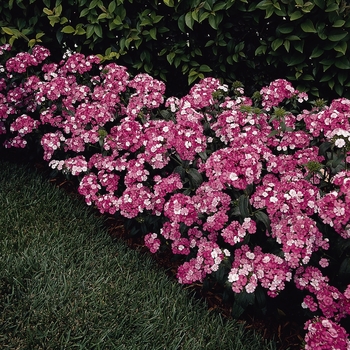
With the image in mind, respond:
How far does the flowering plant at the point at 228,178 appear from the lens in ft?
7.54

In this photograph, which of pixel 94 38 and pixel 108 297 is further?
pixel 94 38

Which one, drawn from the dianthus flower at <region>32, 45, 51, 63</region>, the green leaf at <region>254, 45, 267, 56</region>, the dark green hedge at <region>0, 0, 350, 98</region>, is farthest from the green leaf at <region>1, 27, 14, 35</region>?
the green leaf at <region>254, 45, 267, 56</region>

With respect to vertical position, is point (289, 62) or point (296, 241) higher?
point (289, 62)

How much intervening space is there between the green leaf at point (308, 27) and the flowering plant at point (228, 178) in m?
0.44

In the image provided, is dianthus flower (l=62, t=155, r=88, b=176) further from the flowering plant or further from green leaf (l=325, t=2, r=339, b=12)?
green leaf (l=325, t=2, r=339, b=12)

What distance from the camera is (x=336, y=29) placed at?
337cm

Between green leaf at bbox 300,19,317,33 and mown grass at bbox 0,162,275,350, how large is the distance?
2.04 meters

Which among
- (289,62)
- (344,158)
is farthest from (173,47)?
(344,158)

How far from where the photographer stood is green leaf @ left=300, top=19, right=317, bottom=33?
11.0ft

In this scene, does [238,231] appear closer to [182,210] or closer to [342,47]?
[182,210]

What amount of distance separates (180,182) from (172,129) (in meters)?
0.32

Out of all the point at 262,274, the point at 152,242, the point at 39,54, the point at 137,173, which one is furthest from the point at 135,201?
the point at 39,54

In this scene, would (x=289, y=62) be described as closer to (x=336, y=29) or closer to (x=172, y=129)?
(x=336, y=29)

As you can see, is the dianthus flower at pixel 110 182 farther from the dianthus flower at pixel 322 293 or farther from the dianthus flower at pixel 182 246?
the dianthus flower at pixel 322 293
